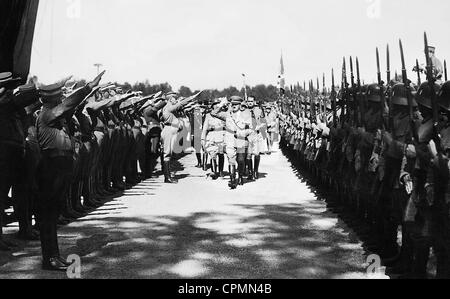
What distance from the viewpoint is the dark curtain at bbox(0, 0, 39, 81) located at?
9.21m

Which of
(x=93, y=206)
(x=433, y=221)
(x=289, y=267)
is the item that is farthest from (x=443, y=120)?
(x=93, y=206)

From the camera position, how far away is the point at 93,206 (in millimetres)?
10953

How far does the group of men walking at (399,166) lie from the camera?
199 inches

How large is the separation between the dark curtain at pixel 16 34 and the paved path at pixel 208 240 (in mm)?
2671

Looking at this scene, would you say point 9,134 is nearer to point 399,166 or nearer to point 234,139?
point 399,166

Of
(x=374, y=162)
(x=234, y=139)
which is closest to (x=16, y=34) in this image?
(x=374, y=162)

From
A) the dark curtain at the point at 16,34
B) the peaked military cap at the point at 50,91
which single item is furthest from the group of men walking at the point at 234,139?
the peaked military cap at the point at 50,91

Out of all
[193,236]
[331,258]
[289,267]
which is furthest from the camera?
[193,236]

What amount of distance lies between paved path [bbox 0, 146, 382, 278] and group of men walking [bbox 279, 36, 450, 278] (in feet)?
1.50

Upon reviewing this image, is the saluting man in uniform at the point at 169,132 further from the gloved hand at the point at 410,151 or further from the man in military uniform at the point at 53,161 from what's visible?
the gloved hand at the point at 410,151

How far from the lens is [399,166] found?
6.31 m

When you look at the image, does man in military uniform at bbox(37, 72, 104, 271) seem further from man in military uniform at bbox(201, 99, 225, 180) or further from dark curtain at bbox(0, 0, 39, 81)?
man in military uniform at bbox(201, 99, 225, 180)
